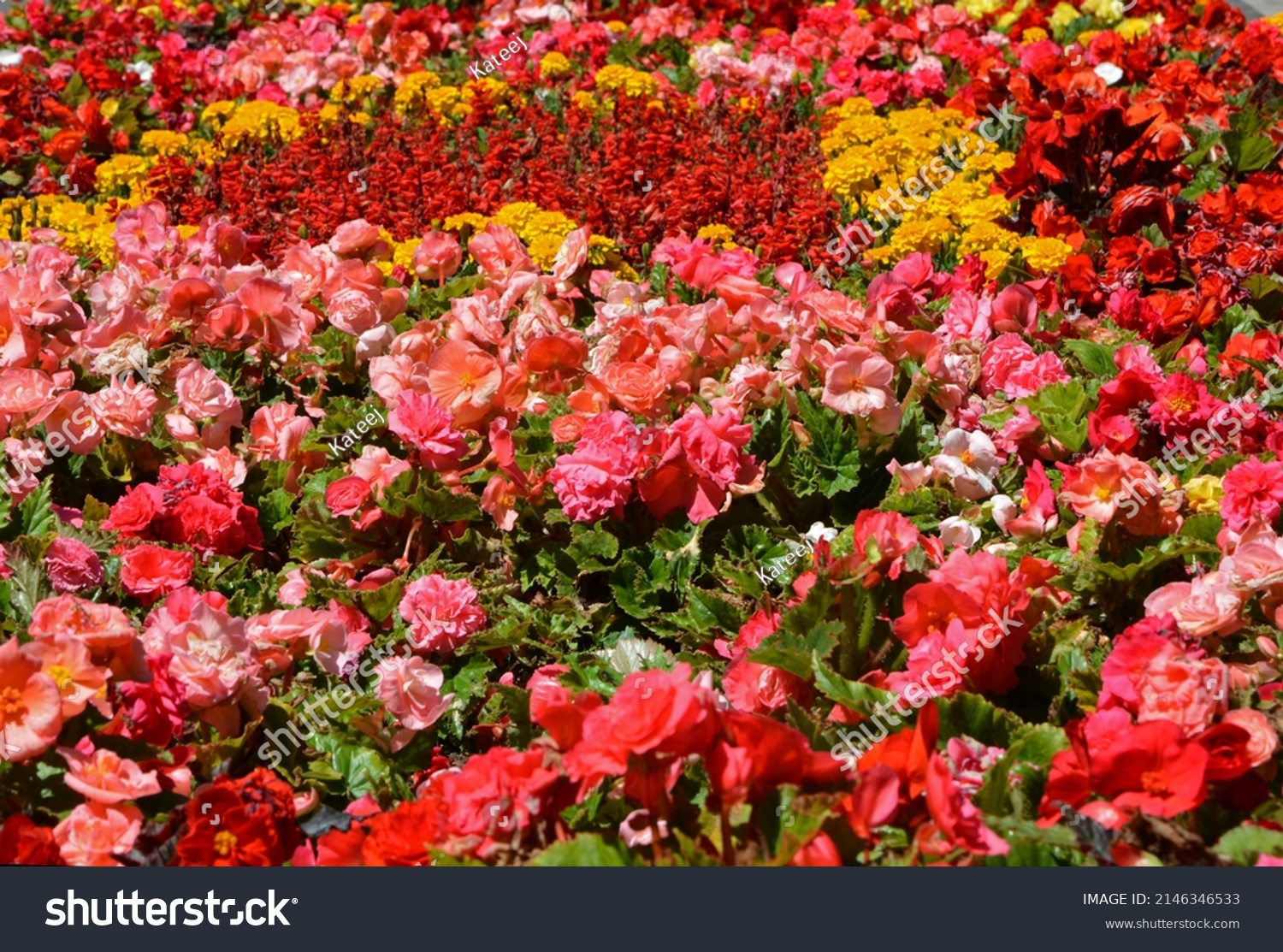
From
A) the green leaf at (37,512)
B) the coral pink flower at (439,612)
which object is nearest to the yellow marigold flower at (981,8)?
the coral pink flower at (439,612)

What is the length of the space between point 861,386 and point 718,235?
4.40ft

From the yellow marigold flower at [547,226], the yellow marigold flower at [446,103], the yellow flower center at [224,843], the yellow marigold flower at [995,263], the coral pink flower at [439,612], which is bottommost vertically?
the coral pink flower at [439,612]

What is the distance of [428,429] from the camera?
262 cm

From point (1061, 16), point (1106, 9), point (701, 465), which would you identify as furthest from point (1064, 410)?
point (1106, 9)

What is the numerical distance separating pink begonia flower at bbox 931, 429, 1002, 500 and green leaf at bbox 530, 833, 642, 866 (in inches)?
49.6

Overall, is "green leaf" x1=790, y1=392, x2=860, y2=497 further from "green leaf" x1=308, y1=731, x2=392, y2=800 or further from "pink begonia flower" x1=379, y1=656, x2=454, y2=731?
"green leaf" x1=308, y1=731, x2=392, y2=800

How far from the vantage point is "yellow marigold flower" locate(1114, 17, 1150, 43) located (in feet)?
19.3

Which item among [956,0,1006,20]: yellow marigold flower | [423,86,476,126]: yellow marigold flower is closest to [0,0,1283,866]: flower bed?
[423,86,476,126]: yellow marigold flower

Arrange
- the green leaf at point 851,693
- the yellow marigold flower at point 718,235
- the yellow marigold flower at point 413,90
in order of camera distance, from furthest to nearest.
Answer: the yellow marigold flower at point 413,90 → the yellow marigold flower at point 718,235 → the green leaf at point 851,693

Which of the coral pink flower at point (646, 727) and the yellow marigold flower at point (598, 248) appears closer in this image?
the coral pink flower at point (646, 727)

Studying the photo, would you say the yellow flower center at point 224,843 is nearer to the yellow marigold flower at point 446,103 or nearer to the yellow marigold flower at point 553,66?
the yellow marigold flower at point 446,103

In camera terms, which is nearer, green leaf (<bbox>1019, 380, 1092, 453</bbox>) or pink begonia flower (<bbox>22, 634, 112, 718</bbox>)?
pink begonia flower (<bbox>22, 634, 112, 718</bbox>)

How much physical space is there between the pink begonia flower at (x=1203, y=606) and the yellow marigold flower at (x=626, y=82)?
380 centimetres

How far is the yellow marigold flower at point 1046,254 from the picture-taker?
360cm
